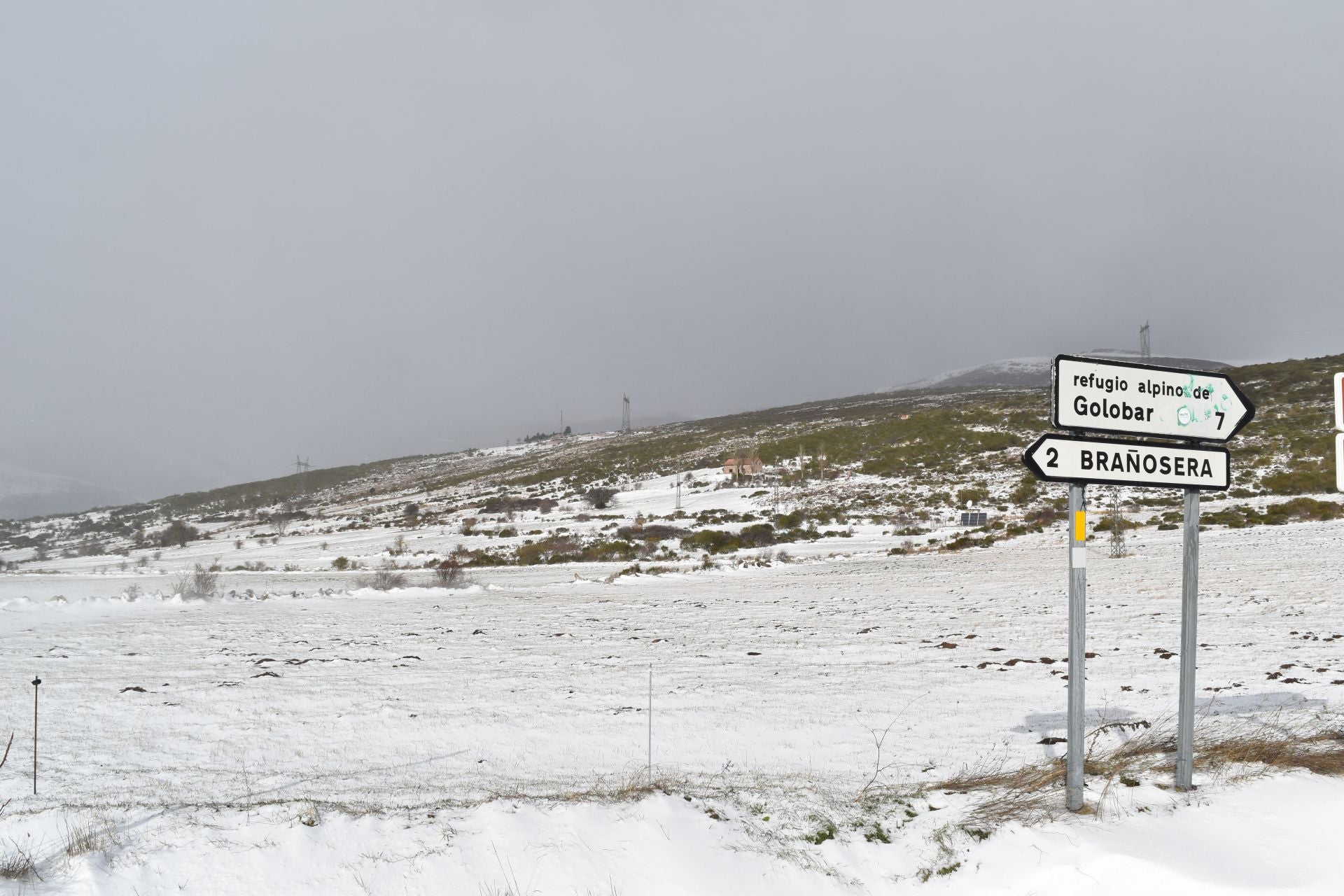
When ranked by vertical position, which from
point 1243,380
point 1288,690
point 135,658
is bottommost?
point 135,658

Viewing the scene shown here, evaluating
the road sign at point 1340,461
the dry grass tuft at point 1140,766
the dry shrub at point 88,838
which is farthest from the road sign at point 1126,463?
the dry shrub at point 88,838

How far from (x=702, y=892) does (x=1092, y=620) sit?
11.6m

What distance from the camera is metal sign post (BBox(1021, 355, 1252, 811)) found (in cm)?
416

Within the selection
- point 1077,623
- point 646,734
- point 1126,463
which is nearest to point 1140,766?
point 1077,623

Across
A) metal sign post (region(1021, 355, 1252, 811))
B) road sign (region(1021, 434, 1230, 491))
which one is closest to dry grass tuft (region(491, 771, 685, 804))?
metal sign post (region(1021, 355, 1252, 811))

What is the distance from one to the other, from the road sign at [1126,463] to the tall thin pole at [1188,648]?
144mm

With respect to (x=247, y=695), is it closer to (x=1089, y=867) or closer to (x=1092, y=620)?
(x=1089, y=867)

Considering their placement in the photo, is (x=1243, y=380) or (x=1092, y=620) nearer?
(x=1092, y=620)

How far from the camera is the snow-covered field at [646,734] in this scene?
4.05m

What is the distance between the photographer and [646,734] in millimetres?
7652

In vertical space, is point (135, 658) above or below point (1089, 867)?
below

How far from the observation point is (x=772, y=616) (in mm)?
15992

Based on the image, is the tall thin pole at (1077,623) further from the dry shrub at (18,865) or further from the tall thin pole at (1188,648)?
the dry shrub at (18,865)

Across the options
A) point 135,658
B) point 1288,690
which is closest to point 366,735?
point 135,658
